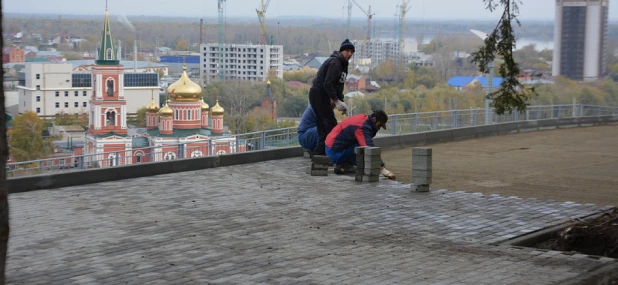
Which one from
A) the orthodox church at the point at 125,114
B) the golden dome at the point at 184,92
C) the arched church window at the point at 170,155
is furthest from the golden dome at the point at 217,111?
the arched church window at the point at 170,155

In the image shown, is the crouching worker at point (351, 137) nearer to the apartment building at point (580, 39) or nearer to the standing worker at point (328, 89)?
the standing worker at point (328, 89)

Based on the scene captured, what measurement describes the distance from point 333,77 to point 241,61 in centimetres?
7226

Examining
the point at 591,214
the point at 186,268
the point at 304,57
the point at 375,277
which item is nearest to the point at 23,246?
the point at 186,268

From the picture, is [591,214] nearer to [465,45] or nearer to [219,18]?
[465,45]

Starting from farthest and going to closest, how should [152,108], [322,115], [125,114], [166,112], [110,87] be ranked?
[110,87] < [125,114] < [152,108] < [166,112] < [322,115]

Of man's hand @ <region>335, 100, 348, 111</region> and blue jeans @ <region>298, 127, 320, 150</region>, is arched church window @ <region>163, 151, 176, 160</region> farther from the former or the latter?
man's hand @ <region>335, 100, 348, 111</region>

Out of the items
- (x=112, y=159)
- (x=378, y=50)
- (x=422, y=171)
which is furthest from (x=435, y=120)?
(x=378, y=50)

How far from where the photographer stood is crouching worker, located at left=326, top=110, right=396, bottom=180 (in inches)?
518

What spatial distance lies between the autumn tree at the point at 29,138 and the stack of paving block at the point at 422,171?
33304 mm

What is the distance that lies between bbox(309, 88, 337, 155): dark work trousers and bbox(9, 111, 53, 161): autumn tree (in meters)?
30.6

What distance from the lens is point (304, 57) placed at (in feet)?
259

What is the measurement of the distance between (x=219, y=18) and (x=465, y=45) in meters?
36.9

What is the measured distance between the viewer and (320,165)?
13.4 metres

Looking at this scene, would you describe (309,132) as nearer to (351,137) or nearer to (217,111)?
(351,137)
